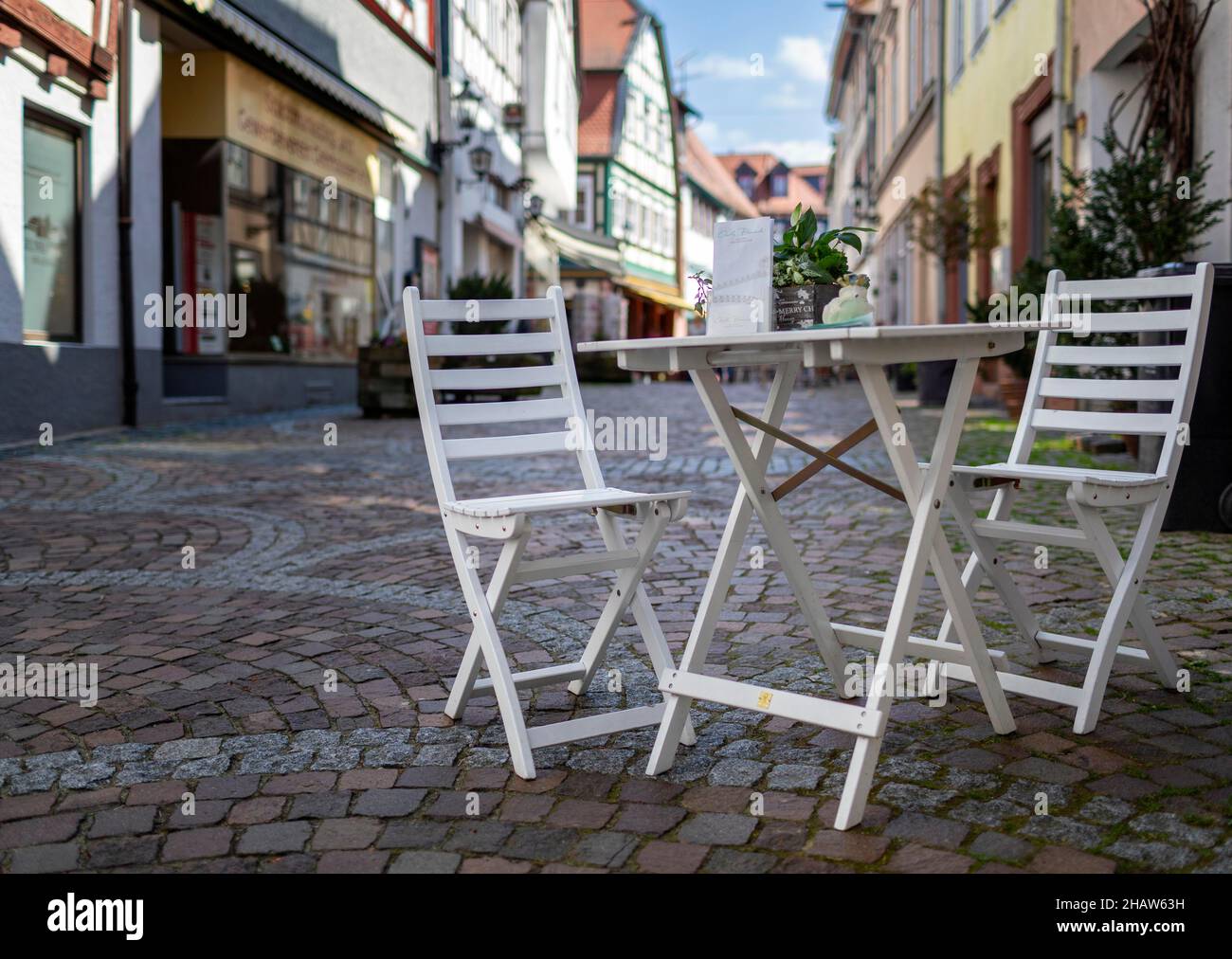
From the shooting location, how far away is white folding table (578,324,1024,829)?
2748mm

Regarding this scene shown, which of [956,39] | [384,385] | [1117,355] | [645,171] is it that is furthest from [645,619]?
[645,171]

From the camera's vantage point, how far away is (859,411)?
1664 centimetres

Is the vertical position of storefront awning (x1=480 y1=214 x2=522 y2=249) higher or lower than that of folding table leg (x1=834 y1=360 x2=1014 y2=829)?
higher

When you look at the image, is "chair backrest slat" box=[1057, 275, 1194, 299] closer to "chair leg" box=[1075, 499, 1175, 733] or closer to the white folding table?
"chair leg" box=[1075, 499, 1175, 733]

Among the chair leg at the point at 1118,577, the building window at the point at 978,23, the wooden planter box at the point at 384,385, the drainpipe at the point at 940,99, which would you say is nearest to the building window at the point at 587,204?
the drainpipe at the point at 940,99

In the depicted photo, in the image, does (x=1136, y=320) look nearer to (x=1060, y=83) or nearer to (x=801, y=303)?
(x=801, y=303)

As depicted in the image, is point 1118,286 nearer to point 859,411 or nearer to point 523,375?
point 523,375

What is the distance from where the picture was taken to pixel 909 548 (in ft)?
9.46

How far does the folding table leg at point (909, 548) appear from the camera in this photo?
8.87 ft

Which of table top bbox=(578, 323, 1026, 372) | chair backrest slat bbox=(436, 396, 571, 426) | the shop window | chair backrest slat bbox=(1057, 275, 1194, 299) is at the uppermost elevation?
the shop window

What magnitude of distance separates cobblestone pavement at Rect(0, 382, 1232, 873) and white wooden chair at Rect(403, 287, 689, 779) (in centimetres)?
10

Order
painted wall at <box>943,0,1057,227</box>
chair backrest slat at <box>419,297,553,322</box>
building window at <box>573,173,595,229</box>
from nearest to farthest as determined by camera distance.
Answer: chair backrest slat at <box>419,297,553,322</box> → painted wall at <box>943,0,1057,227</box> → building window at <box>573,173,595,229</box>

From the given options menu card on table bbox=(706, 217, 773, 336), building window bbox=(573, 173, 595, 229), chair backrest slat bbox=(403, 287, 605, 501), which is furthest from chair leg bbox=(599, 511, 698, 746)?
building window bbox=(573, 173, 595, 229)

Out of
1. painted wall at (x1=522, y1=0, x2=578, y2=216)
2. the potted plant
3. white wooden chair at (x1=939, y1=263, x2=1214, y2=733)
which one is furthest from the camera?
painted wall at (x1=522, y1=0, x2=578, y2=216)
